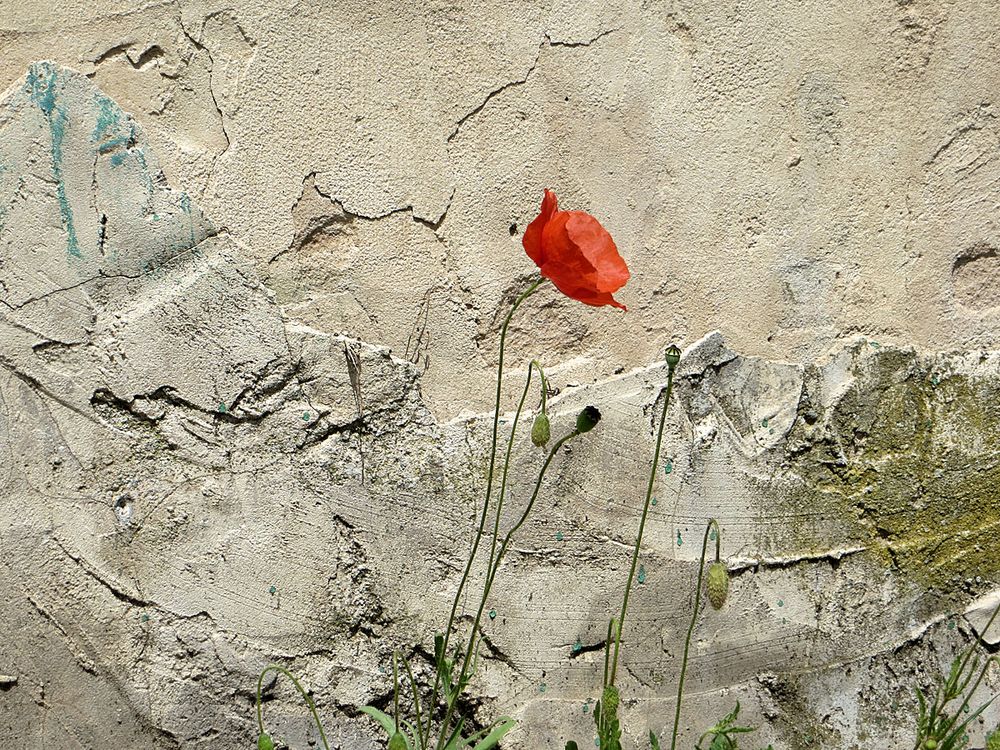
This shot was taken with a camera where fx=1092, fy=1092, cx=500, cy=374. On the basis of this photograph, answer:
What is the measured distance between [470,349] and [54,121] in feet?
2.89

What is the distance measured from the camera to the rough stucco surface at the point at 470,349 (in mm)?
2053

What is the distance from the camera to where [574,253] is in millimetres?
1621

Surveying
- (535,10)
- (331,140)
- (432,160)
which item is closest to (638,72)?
(535,10)

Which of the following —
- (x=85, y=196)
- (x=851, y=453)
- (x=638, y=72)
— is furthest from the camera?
(x=851, y=453)

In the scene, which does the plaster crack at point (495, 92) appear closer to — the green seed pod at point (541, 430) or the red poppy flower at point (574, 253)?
the red poppy flower at point (574, 253)

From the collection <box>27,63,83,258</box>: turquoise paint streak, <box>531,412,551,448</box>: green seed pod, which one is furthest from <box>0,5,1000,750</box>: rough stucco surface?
<box>531,412,551,448</box>: green seed pod

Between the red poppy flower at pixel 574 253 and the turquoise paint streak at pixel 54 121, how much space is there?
92 centimetres

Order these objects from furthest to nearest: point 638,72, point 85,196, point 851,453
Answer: point 851,453 → point 638,72 → point 85,196

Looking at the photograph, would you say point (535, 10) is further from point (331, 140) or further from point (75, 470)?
point (75, 470)

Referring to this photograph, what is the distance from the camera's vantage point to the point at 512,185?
216cm

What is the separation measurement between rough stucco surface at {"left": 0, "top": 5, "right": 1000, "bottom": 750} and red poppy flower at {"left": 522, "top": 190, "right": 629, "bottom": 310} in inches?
21.7

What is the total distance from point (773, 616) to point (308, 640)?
990 mm

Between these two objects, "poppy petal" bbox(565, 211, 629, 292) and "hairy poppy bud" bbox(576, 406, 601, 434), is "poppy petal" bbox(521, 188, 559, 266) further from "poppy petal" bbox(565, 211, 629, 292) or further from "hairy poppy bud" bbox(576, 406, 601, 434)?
"hairy poppy bud" bbox(576, 406, 601, 434)

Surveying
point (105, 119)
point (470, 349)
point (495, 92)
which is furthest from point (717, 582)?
point (105, 119)
